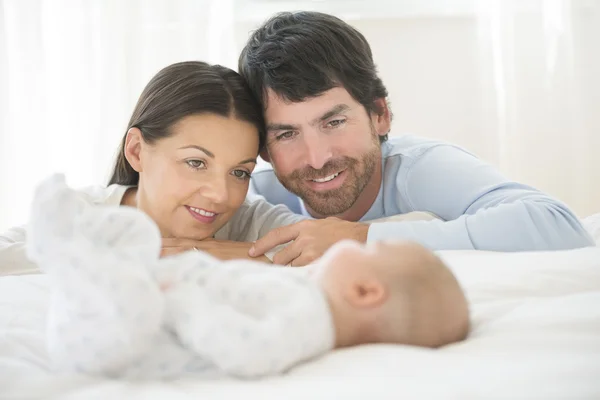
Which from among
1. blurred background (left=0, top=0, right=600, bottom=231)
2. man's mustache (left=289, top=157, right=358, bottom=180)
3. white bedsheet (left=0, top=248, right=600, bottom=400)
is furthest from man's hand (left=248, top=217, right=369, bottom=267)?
blurred background (left=0, top=0, right=600, bottom=231)

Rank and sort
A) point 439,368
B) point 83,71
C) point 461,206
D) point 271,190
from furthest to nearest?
point 83,71, point 271,190, point 461,206, point 439,368

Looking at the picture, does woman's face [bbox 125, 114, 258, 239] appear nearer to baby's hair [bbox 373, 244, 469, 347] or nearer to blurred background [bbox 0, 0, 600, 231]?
baby's hair [bbox 373, 244, 469, 347]

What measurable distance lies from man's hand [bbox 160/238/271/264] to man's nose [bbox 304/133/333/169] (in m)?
0.33

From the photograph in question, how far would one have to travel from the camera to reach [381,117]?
2223 millimetres

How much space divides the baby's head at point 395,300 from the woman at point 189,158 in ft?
2.53

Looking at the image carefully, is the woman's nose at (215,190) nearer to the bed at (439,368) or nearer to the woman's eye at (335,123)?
the woman's eye at (335,123)

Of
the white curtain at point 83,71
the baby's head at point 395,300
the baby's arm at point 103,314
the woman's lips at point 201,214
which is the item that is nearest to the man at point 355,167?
the woman's lips at point 201,214

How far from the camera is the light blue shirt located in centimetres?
166

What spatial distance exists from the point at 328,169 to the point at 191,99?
1.43 feet

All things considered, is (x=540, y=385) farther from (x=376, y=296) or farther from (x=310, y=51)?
(x=310, y=51)

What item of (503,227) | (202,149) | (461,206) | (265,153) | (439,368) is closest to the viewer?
(439,368)

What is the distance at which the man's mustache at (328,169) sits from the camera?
2008 millimetres

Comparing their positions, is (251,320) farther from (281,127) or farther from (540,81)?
(540,81)

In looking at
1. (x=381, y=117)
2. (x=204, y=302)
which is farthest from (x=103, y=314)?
(x=381, y=117)
